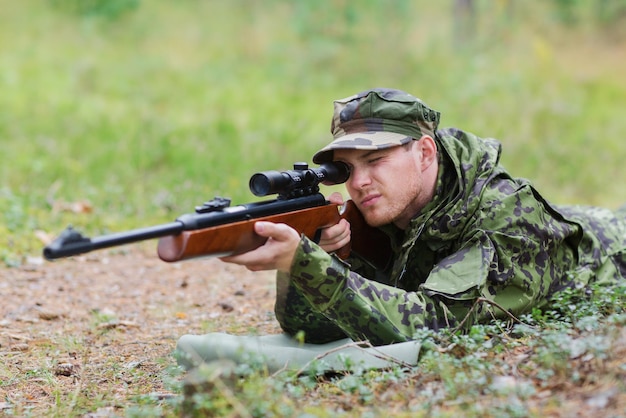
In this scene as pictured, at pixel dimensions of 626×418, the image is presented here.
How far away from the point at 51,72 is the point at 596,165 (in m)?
9.06

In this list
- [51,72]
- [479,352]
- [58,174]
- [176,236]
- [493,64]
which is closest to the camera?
[176,236]

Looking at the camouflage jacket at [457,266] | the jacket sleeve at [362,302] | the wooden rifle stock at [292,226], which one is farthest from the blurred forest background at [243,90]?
the jacket sleeve at [362,302]

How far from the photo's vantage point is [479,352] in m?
3.27

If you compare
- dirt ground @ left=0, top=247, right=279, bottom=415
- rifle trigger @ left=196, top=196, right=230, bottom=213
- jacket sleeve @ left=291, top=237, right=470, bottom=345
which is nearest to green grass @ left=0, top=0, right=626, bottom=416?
jacket sleeve @ left=291, top=237, right=470, bottom=345

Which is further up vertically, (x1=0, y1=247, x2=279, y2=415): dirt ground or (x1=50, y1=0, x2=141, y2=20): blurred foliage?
(x1=50, y1=0, x2=141, y2=20): blurred foliage

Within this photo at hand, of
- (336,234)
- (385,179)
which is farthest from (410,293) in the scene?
(385,179)

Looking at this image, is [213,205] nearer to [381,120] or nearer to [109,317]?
[381,120]

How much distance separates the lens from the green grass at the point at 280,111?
3105mm

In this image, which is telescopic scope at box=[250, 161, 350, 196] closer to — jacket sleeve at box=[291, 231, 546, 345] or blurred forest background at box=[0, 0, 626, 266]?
jacket sleeve at box=[291, 231, 546, 345]

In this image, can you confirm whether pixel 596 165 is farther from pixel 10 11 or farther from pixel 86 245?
pixel 10 11

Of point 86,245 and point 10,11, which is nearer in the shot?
point 86,245

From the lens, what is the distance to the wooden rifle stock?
3.07 meters

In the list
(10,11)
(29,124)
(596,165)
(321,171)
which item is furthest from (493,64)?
(321,171)

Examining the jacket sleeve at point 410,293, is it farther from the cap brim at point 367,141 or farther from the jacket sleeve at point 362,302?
the cap brim at point 367,141
